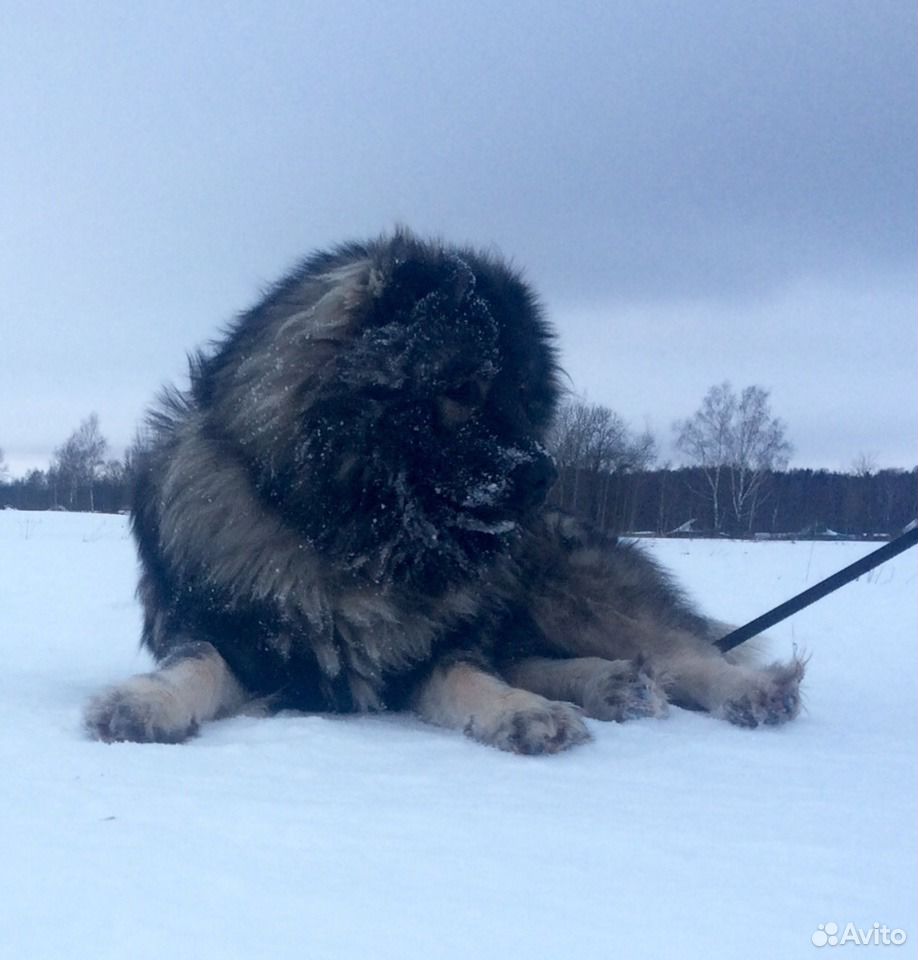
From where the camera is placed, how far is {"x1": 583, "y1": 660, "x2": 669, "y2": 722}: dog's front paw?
3377mm

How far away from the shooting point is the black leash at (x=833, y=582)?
3.33 meters

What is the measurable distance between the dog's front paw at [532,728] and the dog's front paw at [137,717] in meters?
0.91

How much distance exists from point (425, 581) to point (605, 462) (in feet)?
23.7

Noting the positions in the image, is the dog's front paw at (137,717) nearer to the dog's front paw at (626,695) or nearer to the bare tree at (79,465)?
the dog's front paw at (626,695)

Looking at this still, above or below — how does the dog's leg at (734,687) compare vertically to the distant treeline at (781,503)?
below

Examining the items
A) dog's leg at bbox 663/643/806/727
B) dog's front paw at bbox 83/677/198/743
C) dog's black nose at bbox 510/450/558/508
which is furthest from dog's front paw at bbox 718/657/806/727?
dog's front paw at bbox 83/677/198/743

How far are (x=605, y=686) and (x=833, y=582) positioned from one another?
0.93m

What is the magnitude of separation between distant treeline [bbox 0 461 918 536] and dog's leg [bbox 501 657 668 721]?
5.71 metres

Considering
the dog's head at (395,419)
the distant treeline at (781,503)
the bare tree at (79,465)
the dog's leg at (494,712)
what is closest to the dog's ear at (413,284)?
the dog's head at (395,419)

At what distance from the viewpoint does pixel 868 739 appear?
9.83 feet

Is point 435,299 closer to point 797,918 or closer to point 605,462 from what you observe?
point 797,918

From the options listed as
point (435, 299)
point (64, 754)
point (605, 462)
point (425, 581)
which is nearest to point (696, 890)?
point (64, 754)

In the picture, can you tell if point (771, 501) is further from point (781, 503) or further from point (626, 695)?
point (626, 695)

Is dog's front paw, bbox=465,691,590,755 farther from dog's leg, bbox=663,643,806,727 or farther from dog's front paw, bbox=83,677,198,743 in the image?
dog's front paw, bbox=83,677,198,743
